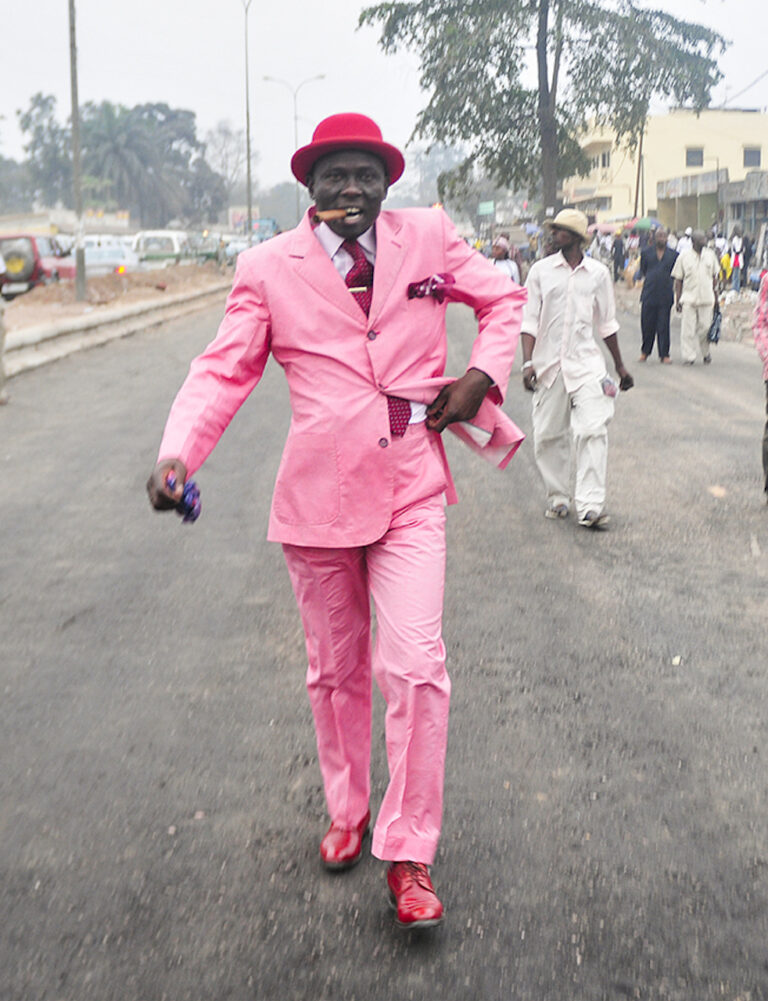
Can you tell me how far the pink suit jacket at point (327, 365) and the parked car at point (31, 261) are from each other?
26272 millimetres

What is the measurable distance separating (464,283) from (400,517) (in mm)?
667

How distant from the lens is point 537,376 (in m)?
7.94

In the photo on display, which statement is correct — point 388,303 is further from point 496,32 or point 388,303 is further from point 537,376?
point 496,32

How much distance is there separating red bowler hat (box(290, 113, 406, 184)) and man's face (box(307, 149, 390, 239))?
24 millimetres

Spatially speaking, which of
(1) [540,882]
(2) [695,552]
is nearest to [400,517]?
(1) [540,882]

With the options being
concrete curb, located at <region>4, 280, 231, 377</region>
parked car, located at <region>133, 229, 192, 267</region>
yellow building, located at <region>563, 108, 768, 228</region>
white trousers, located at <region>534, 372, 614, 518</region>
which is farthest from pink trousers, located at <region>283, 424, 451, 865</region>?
yellow building, located at <region>563, 108, 768, 228</region>

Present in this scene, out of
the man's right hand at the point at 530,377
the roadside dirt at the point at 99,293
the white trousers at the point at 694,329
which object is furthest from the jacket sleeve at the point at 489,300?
the roadside dirt at the point at 99,293

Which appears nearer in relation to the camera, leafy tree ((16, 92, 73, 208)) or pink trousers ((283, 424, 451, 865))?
pink trousers ((283, 424, 451, 865))

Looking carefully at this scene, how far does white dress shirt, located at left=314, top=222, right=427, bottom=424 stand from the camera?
129 inches

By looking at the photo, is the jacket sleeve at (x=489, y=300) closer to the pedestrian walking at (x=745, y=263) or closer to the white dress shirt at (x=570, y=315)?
the white dress shirt at (x=570, y=315)

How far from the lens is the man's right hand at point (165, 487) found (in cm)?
294

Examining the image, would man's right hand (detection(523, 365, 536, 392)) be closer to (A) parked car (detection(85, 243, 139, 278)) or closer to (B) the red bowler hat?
(B) the red bowler hat

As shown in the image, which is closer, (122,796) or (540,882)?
(540,882)

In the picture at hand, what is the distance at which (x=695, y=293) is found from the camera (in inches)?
672
